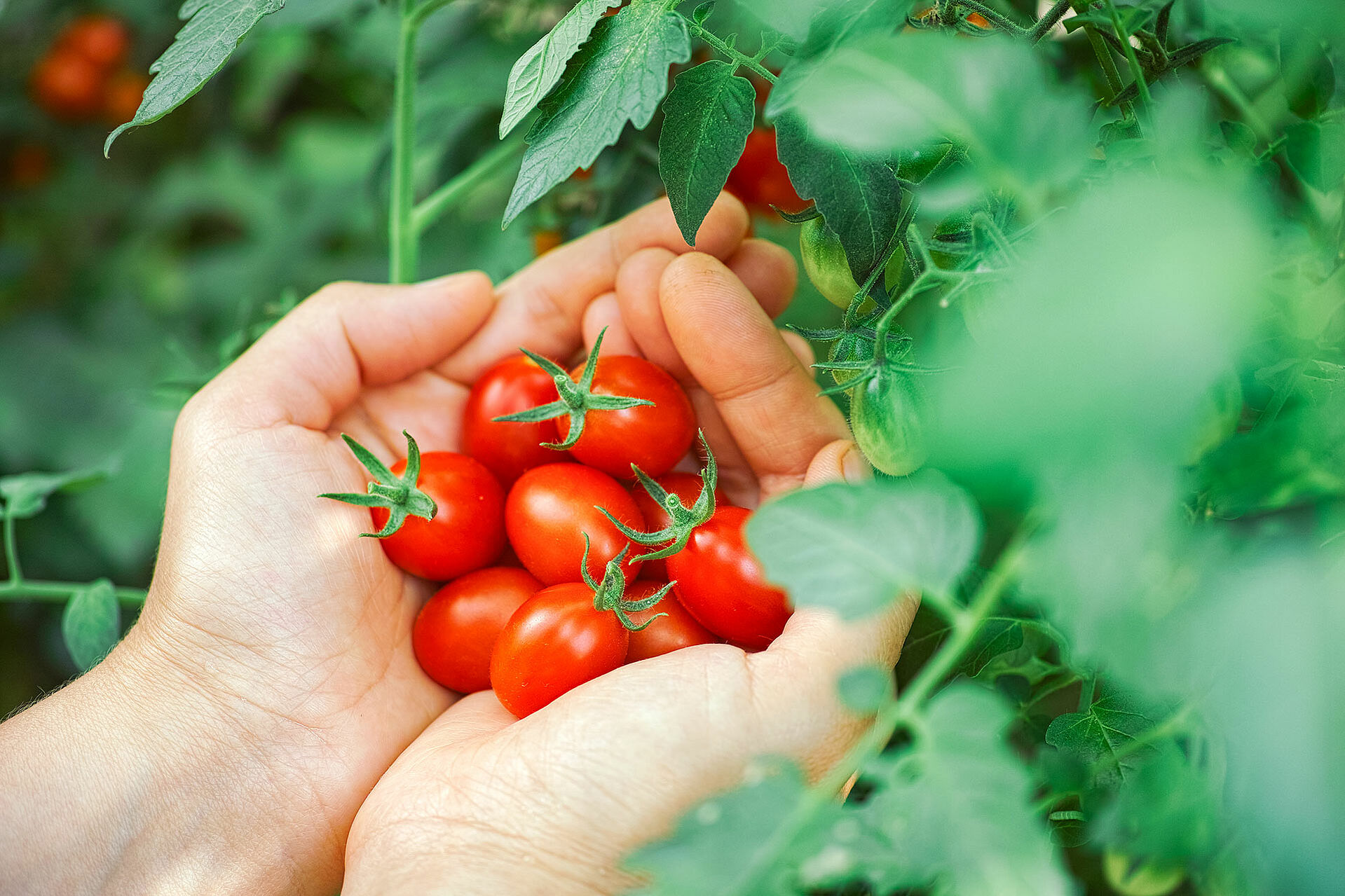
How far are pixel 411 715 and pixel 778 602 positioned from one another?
0.36 m

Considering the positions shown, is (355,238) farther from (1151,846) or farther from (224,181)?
(1151,846)

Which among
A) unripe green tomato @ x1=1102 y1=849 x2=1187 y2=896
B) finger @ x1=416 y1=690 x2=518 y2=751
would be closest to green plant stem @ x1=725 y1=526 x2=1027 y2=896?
unripe green tomato @ x1=1102 y1=849 x2=1187 y2=896

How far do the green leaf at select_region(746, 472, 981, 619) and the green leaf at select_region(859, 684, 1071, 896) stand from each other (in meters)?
0.05

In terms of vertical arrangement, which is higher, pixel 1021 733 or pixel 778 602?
pixel 778 602

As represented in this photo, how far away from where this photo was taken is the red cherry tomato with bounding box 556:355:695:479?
31.7 inches

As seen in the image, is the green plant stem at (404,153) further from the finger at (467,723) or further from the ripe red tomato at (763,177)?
the finger at (467,723)

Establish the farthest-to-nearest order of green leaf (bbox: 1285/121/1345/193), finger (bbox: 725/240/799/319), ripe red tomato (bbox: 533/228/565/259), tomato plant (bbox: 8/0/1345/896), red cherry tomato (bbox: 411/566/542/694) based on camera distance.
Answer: ripe red tomato (bbox: 533/228/565/259), finger (bbox: 725/240/799/319), red cherry tomato (bbox: 411/566/542/694), green leaf (bbox: 1285/121/1345/193), tomato plant (bbox: 8/0/1345/896)

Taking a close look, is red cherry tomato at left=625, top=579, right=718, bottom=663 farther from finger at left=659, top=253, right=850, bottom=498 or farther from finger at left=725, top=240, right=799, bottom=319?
finger at left=725, top=240, right=799, bottom=319

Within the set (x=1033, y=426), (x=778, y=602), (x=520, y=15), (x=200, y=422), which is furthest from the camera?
(x=520, y=15)

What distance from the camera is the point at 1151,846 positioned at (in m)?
0.32

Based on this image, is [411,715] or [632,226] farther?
[632,226]

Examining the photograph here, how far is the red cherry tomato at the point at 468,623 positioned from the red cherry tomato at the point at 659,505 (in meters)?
0.11

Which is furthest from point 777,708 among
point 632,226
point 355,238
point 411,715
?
point 355,238

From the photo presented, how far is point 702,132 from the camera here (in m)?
0.54
